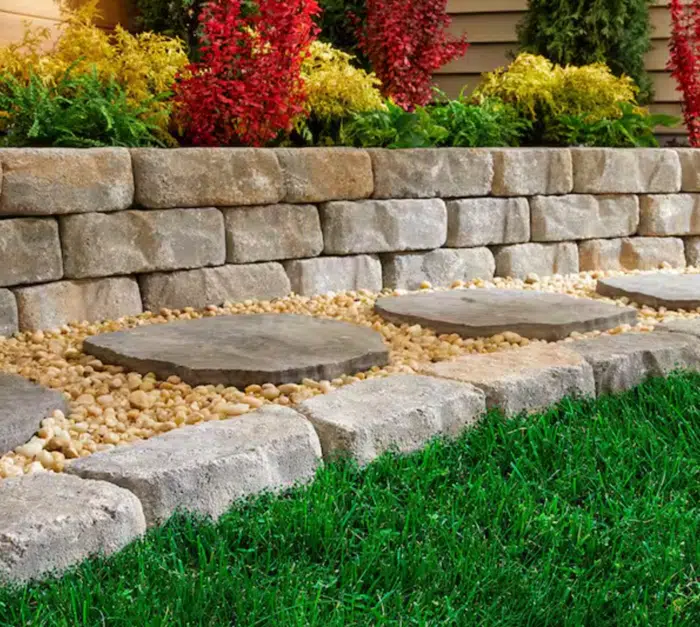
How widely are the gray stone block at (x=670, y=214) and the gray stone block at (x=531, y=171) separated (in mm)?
675

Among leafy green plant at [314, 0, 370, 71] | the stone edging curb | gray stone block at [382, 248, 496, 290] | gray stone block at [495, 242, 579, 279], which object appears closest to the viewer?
the stone edging curb

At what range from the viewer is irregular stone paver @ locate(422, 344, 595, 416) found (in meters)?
2.98

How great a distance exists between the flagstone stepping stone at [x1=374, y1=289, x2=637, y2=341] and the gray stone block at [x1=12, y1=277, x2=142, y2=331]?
1.06 meters

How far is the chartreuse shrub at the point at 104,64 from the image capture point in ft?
15.9

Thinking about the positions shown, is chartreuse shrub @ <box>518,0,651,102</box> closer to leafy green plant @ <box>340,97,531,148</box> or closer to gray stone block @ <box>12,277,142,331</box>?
leafy green plant @ <box>340,97,531,148</box>

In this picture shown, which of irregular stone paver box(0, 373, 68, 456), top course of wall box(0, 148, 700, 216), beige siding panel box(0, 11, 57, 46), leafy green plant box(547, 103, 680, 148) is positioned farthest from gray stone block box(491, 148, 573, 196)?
irregular stone paver box(0, 373, 68, 456)

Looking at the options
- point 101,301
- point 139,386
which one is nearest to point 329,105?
point 101,301

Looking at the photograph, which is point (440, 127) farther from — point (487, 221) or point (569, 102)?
point (569, 102)

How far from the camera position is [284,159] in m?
4.66

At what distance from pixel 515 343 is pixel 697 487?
152 cm

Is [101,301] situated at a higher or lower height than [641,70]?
→ lower

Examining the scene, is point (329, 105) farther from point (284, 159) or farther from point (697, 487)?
point (697, 487)

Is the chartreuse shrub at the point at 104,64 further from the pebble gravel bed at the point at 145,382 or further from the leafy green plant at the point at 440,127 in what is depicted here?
the pebble gravel bed at the point at 145,382

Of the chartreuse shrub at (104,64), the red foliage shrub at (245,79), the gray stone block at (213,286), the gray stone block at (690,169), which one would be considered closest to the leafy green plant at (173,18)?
the chartreuse shrub at (104,64)
